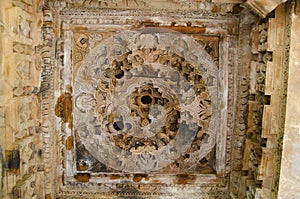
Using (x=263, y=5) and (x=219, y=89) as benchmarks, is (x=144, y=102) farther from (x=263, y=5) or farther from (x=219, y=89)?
(x=263, y=5)

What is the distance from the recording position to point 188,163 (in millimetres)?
4090

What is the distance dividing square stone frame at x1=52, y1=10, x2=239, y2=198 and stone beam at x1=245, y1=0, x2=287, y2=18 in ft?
2.26

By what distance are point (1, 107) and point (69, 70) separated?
44.3 inches

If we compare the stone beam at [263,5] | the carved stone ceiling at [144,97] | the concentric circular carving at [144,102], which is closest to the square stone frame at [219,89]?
the carved stone ceiling at [144,97]

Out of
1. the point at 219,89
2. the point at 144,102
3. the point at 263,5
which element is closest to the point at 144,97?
the point at 144,102

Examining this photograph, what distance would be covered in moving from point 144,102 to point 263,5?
77.1 inches

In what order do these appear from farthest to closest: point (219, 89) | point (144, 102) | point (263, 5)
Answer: point (144, 102) < point (219, 89) < point (263, 5)

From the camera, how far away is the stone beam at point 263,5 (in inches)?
117

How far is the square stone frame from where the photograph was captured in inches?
150

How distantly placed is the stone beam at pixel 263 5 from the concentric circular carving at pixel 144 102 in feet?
3.04

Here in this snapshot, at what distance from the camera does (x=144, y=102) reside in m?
4.11

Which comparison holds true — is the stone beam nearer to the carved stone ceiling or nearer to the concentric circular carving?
the carved stone ceiling

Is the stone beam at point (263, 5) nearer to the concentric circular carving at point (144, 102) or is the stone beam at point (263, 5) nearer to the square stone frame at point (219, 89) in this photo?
the square stone frame at point (219, 89)

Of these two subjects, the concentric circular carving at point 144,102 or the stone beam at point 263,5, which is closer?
the stone beam at point 263,5
